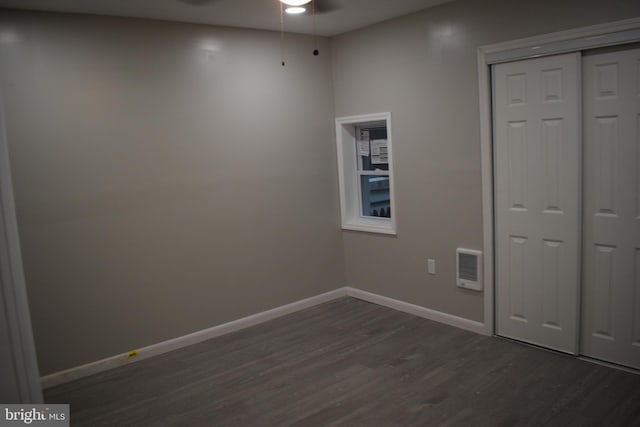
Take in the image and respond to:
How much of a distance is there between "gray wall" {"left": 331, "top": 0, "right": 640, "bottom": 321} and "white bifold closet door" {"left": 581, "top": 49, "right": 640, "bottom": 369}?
1.53ft

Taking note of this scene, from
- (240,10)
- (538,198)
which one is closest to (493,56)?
(538,198)

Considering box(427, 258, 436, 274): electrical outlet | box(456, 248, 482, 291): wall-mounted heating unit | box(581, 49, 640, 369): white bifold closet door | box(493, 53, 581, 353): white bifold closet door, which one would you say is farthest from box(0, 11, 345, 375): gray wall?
box(581, 49, 640, 369): white bifold closet door

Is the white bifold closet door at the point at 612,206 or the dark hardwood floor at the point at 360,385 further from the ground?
the white bifold closet door at the point at 612,206

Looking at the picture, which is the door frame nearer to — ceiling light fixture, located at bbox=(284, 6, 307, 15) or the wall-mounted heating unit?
the wall-mounted heating unit

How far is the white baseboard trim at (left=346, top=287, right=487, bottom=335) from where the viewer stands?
3928 millimetres

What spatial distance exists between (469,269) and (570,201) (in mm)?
956

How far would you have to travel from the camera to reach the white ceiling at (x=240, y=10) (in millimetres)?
3207

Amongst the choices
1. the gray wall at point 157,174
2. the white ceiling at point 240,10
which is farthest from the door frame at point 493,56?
the gray wall at point 157,174

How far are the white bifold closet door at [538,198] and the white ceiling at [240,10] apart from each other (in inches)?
38.6

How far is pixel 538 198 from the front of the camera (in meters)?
3.43

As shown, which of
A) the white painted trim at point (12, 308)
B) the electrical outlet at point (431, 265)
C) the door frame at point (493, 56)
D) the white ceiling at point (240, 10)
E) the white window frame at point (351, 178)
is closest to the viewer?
the white painted trim at point (12, 308)

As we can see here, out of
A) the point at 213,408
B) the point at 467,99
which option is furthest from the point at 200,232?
the point at 467,99

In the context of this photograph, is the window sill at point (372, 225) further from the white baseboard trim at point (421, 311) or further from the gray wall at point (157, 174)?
the white baseboard trim at point (421, 311)

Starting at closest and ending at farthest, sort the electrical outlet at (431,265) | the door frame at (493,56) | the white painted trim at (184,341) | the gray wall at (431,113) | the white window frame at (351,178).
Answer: the door frame at (493,56), the white painted trim at (184,341), the gray wall at (431,113), the electrical outlet at (431,265), the white window frame at (351,178)
